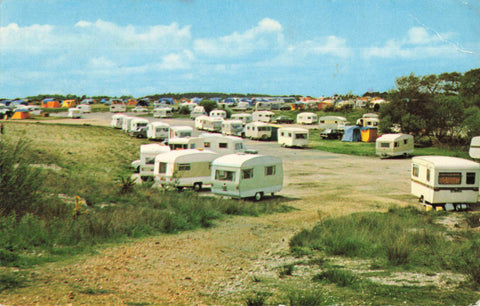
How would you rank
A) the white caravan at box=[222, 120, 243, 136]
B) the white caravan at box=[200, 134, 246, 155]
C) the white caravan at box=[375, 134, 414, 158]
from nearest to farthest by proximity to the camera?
the white caravan at box=[200, 134, 246, 155] → the white caravan at box=[375, 134, 414, 158] → the white caravan at box=[222, 120, 243, 136]

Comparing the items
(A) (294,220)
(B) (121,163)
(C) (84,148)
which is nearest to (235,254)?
(A) (294,220)

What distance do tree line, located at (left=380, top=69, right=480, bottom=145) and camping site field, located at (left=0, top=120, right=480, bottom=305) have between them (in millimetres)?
28309

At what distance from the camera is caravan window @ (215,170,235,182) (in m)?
21.0

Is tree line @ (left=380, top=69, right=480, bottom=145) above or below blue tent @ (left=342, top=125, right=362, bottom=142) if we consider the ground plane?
above

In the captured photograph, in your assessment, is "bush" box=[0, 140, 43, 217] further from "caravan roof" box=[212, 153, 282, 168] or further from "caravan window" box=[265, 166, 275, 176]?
"caravan window" box=[265, 166, 275, 176]

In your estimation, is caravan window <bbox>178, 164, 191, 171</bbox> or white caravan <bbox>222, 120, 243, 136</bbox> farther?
white caravan <bbox>222, 120, 243, 136</bbox>

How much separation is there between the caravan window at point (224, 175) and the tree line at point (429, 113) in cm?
3361

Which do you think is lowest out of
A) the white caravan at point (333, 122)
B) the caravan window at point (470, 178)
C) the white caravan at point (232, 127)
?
the caravan window at point (470, 178)

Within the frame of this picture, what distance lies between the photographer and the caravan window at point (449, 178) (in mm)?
19508

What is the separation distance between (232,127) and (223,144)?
19653 mm

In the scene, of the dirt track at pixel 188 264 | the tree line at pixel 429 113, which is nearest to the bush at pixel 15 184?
the dirt track at pixel 188 264

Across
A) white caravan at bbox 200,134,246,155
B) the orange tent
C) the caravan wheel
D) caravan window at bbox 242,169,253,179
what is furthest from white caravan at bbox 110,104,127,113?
caravan window at bbox 242,169,253,179

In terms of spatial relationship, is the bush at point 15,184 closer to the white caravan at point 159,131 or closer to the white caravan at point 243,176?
the white caravan at point 243,176

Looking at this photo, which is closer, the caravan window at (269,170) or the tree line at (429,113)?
the caravan window at (269,170)
